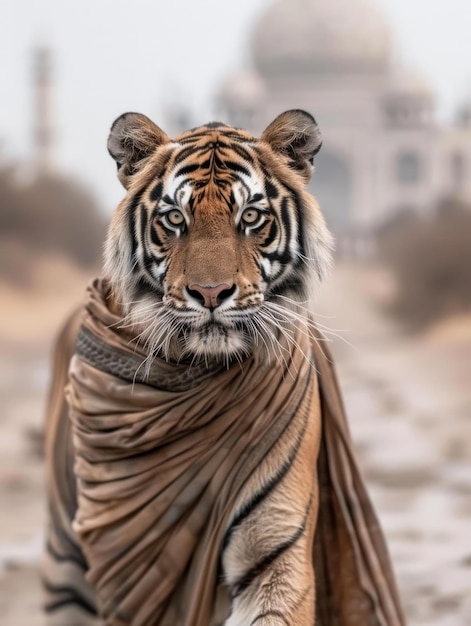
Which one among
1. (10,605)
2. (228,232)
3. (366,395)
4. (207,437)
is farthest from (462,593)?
(366,395)

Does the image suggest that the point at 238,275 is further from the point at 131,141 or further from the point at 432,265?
→ the point at 432,265

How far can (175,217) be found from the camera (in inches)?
82.1

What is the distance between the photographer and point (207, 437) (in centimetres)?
219

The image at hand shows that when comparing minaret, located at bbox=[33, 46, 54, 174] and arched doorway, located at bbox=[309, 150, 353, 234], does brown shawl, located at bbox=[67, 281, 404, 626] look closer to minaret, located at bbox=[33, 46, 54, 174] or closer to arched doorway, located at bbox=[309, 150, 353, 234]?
minaret, located at bbox=[33, 46, 54, 174]

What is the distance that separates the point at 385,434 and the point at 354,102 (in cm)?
1302

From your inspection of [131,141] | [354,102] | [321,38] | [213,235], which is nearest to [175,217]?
[213,235]

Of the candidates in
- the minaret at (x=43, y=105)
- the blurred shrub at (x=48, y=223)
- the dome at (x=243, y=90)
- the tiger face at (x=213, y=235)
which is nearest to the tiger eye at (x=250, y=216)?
the tiger face at (x=213, y=235)

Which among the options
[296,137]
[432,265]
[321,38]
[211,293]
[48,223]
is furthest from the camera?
[321,38]

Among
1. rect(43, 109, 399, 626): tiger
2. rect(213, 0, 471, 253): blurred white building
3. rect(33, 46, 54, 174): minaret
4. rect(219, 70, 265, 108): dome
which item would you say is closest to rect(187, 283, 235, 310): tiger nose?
rect(43, 109, 399, 626): tiger

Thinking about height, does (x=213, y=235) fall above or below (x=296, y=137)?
below

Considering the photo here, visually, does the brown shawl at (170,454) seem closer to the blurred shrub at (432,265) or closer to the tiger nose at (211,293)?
the tiger nose at (211,293)

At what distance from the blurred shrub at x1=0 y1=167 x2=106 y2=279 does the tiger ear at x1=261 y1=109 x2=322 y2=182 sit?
420 inches

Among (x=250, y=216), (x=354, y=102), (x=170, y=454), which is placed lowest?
(x=170, y=454)

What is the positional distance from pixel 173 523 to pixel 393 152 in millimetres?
18310
